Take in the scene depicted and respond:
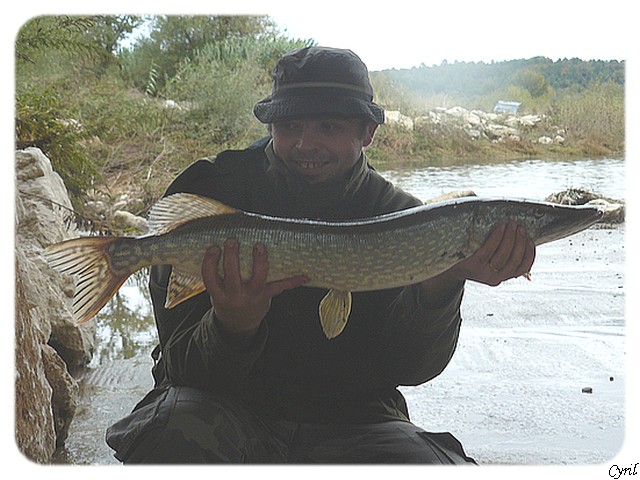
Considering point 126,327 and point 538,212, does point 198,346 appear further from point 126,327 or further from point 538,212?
point 126,327

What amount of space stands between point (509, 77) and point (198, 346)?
121cm

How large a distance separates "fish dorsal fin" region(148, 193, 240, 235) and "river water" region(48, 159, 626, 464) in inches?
27.7

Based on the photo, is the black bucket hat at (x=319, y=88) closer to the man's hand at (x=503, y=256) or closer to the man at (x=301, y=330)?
the man at (x=301, y=330)

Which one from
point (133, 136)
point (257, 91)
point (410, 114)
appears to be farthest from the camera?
point (133, 136)

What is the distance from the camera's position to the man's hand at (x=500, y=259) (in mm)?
949

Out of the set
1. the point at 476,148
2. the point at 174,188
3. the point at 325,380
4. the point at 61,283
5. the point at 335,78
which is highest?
the point at 335,78

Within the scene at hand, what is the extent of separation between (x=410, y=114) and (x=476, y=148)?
0.24m

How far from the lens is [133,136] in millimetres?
2941

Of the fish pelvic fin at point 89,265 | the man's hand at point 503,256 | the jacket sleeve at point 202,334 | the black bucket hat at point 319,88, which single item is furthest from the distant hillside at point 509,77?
the fish pelvic fin at point 89,265

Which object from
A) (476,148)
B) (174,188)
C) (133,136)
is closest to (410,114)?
(476,148)

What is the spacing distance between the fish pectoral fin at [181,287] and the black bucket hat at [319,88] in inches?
10.7

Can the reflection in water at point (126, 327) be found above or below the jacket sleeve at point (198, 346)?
below

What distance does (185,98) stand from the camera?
2.65m

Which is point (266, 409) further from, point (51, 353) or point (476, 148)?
point (476, 148)
